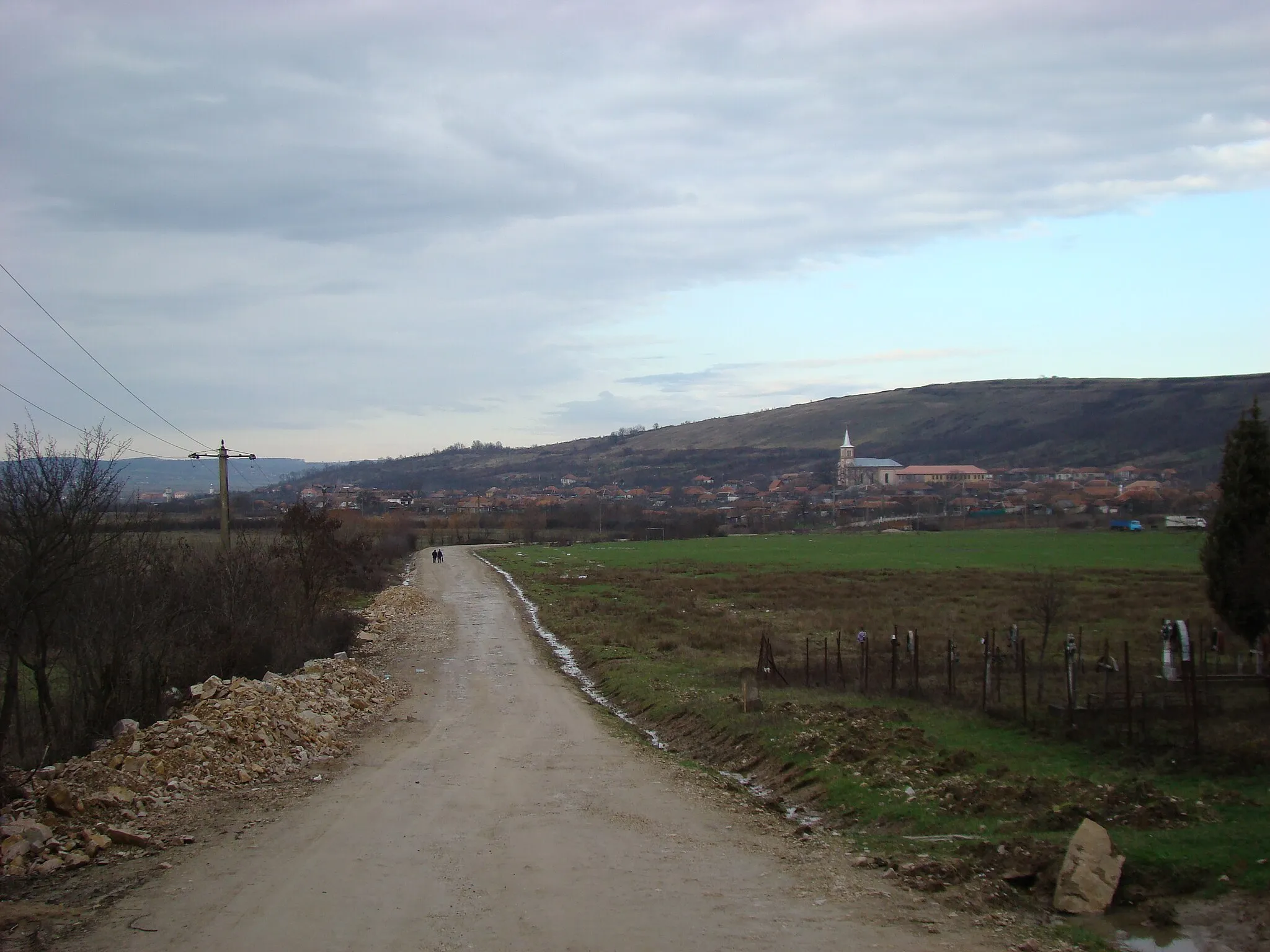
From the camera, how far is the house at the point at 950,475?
188750mm

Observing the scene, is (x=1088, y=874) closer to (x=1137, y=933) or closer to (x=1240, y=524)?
(x=1137, y=933)

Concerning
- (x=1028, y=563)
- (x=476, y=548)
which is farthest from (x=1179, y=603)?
(x=476, y=548)

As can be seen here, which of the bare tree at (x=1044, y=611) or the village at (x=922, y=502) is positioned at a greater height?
the bare tree at (x=1044, y=611)

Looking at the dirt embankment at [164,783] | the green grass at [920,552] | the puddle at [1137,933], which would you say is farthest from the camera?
the green grass at [920,552]

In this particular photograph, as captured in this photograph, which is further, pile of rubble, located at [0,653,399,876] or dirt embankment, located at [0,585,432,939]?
pile of rubble, located at [0,653,399,876]

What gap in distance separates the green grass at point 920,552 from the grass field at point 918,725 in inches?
180

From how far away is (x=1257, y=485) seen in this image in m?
22.2

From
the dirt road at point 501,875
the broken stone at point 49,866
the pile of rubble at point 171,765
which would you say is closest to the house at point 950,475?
the pile of rubble at point 171,765

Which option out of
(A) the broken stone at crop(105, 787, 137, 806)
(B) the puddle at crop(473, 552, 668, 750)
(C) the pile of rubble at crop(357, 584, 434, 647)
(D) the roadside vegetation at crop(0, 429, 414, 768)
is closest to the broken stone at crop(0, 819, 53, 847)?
(A) the broken stone at crop(105, 787, 137, 806)

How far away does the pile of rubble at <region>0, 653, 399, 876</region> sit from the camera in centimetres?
1019

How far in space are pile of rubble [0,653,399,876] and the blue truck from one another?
327 feet

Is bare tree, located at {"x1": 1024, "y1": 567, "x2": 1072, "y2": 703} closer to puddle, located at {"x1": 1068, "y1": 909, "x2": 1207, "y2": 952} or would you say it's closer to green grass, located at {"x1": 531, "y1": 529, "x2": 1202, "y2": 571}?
puddle, located at {"x1": 1068, "y1": 909, "x2": 1207, "y2": 952}

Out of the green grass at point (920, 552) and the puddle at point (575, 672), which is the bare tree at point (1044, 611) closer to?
the puddle at point (575, 672)

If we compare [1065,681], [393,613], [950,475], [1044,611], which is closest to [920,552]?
[393,613]
